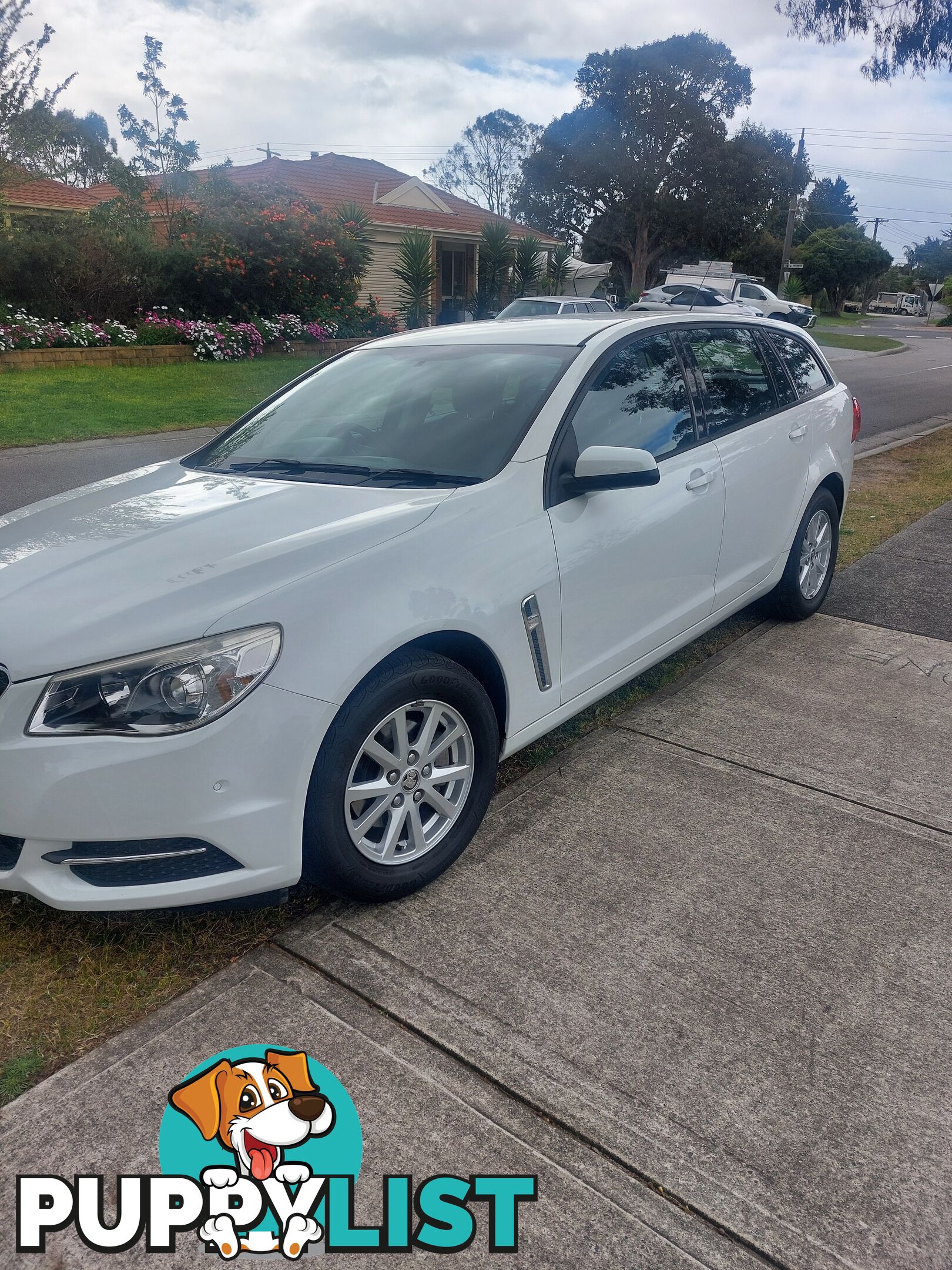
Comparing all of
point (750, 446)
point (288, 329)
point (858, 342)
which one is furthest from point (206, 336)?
point (858, 342)

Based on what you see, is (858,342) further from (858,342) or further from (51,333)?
(51,333)

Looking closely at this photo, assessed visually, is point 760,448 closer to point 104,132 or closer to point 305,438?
point 305,438

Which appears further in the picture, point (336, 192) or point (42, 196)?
point (336, 192)

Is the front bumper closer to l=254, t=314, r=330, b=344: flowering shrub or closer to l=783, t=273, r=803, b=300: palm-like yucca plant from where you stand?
l=254, t=314, r=330, b=344: flowering shrub

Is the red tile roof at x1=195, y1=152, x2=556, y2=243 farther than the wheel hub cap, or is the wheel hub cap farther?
the red tile roof at x1=195, y1=152, x2=556, y2=243

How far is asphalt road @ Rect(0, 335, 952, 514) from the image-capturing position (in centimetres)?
877

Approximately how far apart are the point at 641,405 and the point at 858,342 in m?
36.1

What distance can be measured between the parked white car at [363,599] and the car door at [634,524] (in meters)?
0.01

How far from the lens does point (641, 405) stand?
13.0ft

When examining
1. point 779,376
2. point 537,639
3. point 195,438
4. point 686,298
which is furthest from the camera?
point 686,298

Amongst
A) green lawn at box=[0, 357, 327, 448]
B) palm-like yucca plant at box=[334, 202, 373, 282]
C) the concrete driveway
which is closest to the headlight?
the concrete driveway

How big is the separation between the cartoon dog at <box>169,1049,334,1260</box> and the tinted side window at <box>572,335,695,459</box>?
224cm

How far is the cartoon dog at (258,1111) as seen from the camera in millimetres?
2166

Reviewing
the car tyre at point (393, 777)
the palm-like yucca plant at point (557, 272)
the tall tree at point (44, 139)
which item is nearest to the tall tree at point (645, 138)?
the palm-like yucca plant at point (557, 272)
